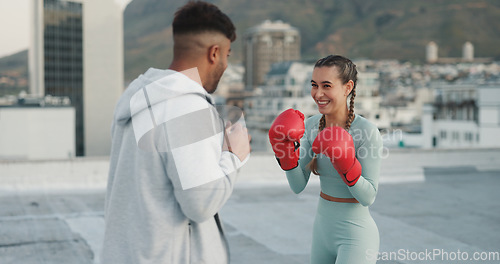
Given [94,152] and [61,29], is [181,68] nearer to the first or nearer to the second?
[94,152]

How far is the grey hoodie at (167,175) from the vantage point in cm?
161

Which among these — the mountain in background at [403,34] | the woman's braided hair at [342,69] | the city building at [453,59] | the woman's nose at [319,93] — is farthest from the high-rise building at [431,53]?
the woman's nose at [319,93]

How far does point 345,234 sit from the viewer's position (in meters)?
2.38

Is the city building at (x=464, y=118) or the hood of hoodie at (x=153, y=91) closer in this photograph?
the hood of hoodie at (x=153, y=91)

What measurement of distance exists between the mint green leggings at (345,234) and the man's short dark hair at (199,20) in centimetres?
109

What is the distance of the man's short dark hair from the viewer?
5.66 feet

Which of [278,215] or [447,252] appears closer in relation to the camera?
[447,252]

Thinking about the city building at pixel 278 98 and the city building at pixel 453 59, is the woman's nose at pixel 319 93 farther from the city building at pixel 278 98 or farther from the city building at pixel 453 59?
the city building at pixel 453 59

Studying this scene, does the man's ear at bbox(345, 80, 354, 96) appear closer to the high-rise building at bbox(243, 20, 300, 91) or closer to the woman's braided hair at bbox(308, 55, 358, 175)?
the woman's braided hair at bbox(308, 55, 358, 175)

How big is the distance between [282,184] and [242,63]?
17757cm

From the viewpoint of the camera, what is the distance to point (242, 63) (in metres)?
185

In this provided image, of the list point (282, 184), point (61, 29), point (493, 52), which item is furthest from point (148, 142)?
point (493, 52)

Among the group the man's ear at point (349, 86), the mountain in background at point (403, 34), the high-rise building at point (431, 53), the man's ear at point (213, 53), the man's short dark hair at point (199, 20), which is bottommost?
the man's ear at point (349, 86)

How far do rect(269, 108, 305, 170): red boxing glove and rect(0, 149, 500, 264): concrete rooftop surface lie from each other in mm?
→ 2778
